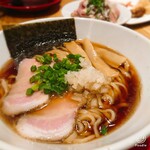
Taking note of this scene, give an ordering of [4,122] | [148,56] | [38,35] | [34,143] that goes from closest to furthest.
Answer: [34,143] → [4,122] → [148,56] → [38,35]

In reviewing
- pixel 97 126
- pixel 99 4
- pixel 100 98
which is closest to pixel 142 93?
pixel 100 98

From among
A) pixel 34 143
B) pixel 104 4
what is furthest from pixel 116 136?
pixel 104 4

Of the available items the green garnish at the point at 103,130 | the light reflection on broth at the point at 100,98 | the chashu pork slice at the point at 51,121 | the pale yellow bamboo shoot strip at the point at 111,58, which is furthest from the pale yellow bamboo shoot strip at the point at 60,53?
the green garnish at the point at 103,130

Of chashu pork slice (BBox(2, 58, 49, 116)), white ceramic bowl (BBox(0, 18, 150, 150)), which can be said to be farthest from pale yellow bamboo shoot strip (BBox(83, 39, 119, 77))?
chashu pork slice (BBox(2, 58, 49, 116))

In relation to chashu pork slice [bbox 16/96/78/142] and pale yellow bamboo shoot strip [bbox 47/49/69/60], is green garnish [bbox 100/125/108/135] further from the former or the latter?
pale yellow bamboo shoot strip [bbox 47/49/69/60]

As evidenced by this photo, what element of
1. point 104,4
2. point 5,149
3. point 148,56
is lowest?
point 104,4

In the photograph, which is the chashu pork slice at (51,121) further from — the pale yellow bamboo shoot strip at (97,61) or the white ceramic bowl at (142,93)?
the pale yellow bamboo shoot strip at (97,61)

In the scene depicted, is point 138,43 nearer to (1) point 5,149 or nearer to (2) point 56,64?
(2) point 56,64

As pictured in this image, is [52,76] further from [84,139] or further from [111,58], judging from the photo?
[111,58]
